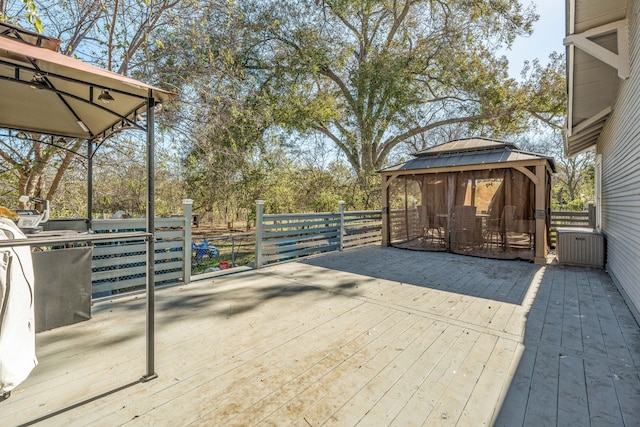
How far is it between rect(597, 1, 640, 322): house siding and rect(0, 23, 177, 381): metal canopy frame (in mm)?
4670

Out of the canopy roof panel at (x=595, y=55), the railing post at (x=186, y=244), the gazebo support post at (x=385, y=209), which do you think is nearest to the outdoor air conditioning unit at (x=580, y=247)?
the canopy roof panel at (x=595, y=55)

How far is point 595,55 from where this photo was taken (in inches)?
144

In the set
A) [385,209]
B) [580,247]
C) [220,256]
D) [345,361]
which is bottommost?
[220,256]

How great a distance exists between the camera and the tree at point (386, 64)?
419 inches

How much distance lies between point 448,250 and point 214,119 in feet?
19.9

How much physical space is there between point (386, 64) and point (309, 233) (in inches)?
297

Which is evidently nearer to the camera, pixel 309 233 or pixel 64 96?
pixel 64 96

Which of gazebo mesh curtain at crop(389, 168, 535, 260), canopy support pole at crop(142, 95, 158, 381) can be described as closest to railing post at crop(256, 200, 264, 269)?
canopy support pole at crop(142, 95, 158, 381)

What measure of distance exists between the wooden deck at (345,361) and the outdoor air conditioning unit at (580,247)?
1.98 meters

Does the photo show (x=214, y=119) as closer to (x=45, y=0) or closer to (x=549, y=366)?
(x=45, y=0)

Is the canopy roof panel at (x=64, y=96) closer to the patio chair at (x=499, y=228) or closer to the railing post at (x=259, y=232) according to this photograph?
the railing post at (x=259, y=232)

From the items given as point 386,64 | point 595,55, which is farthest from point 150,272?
point 386,64

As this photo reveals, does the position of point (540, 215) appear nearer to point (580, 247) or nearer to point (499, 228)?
point (580, 247)

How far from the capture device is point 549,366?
2266 millimetres
